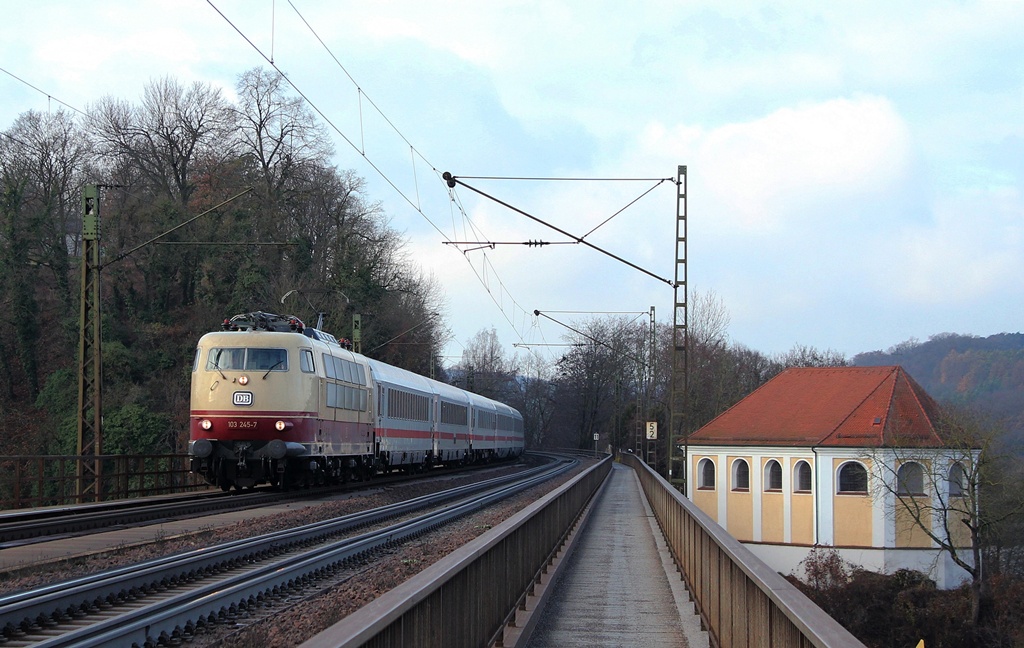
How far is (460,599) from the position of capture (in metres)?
6.21

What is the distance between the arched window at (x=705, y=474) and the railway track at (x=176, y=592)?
146ft

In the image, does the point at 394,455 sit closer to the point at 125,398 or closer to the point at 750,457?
the point at 125,398

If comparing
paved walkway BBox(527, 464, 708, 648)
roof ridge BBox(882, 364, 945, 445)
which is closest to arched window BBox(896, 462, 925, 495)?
roof ridge BBox(882, 364, 945, 445)

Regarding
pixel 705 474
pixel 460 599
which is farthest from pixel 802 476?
pixel 460 599

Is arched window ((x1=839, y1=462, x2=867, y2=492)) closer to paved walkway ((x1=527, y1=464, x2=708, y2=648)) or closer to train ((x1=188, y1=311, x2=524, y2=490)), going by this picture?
train ((x1=188, y1=311, x2=524, y2=490))

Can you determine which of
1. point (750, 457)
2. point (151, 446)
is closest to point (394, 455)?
point (151, 446)

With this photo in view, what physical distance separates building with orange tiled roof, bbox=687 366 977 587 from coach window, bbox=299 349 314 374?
31.4m

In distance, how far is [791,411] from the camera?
60812 millimetres

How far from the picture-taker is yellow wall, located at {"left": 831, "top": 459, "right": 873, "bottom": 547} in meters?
51.9

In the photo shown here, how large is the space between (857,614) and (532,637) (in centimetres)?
4195

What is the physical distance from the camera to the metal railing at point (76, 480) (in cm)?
2091

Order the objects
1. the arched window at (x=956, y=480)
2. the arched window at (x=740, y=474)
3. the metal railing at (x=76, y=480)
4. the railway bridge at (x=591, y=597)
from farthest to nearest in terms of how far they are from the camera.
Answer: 1. the arched window at (x=740, y=474)
2. the arched window at (x=956, y=480)
3. the metal railing at (x=76, y=480)
4. the railway bridge at (x=591, y=597)

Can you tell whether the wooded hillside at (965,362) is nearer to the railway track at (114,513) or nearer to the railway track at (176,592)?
the railway track at (114,513)

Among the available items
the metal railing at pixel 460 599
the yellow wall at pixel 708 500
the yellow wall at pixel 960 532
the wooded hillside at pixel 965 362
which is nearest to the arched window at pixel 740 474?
the yellow wall at pixel 708 500
